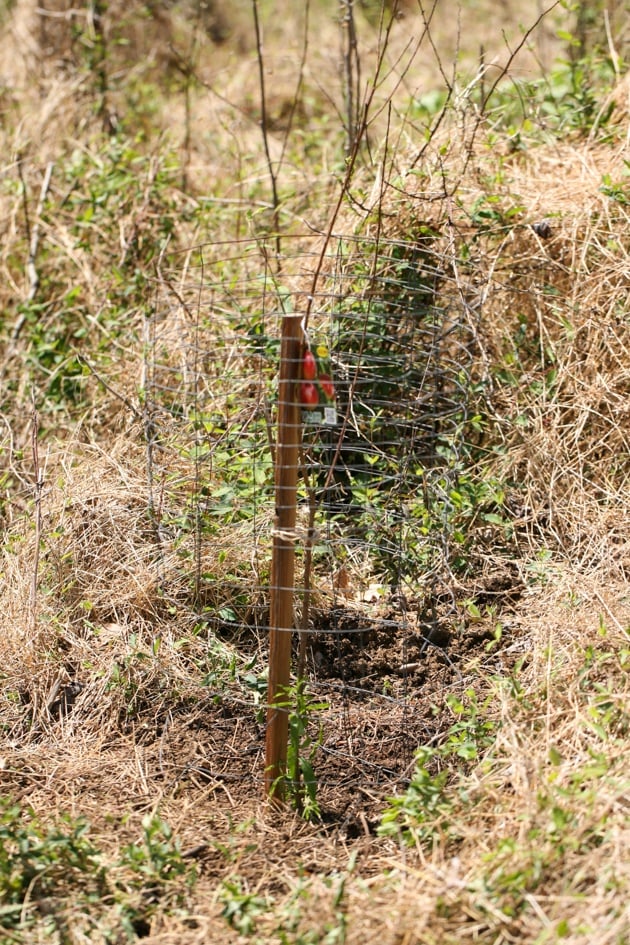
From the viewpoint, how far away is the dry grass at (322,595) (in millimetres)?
2059

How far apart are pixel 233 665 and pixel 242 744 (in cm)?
24

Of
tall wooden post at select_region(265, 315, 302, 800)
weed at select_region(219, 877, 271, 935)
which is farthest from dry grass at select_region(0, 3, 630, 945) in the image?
tall wooden post at select_region(265, 315, 302, 800)

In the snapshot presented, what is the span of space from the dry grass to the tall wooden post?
6.9 inches

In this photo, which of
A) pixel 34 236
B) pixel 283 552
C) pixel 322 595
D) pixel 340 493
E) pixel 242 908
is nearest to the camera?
pixel 242 908

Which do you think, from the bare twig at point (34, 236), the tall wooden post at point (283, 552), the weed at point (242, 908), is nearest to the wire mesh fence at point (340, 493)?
the tall wooden post at point (283, 552)

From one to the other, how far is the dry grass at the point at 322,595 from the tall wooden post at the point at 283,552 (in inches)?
6.9

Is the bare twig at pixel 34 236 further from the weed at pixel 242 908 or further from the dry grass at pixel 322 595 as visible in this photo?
the weed at pixel 242 908

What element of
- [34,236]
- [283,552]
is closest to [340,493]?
[283,552]

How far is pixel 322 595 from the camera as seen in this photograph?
10.2ft

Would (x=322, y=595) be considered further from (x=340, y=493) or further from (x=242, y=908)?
(x=242, y=908)

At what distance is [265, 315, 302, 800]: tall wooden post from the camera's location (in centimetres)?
225

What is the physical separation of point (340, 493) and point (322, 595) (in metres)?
0.52

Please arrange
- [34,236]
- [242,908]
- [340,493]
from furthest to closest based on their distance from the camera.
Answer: [34,236] < [340,493] < [242,908]

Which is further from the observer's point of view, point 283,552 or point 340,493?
point 340,493
